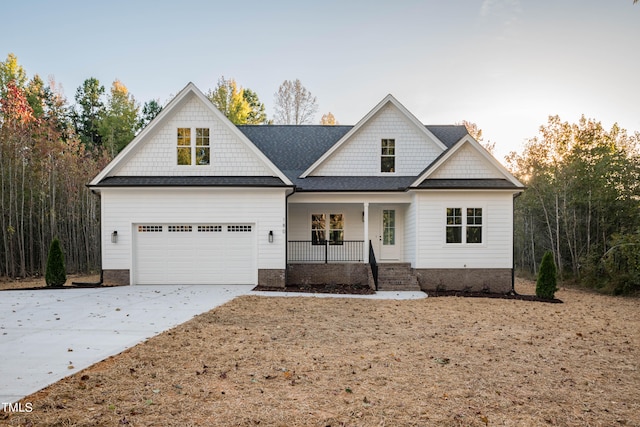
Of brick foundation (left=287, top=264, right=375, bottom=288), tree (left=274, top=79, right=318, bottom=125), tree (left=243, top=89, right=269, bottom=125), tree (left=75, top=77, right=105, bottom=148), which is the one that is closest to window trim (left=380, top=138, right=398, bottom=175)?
brick foundation (left=287, top=264, right=375, bottom=288)

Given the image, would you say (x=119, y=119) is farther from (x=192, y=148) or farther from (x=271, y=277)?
(x=271, y=277)

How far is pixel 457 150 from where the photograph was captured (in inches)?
544

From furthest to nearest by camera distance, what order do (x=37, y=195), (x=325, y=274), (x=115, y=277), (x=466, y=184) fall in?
1. (x=37, y=195)
2. (x=325, y=274)
3. (x=466, y=184)
4. (x=115, y=277)

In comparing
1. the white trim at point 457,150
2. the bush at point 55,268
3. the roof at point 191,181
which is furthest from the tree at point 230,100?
the white trim at point 457,150

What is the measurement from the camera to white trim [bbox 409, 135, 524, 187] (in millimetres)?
13625

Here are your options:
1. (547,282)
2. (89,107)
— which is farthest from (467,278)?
(89,107)

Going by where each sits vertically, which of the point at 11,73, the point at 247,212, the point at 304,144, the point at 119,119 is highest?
the point at 11,73

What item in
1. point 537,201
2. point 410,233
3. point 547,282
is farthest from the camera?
point 537,201

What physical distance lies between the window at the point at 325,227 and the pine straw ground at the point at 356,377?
7.63 meters

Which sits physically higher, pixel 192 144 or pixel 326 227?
pixel 192 144

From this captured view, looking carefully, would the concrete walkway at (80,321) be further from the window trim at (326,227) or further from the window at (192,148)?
the window at (192,148)

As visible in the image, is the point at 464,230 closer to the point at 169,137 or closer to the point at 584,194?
the point at 584,194

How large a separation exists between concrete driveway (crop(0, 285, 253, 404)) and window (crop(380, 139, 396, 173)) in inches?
280

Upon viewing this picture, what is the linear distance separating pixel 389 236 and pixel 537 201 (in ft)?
31.4
